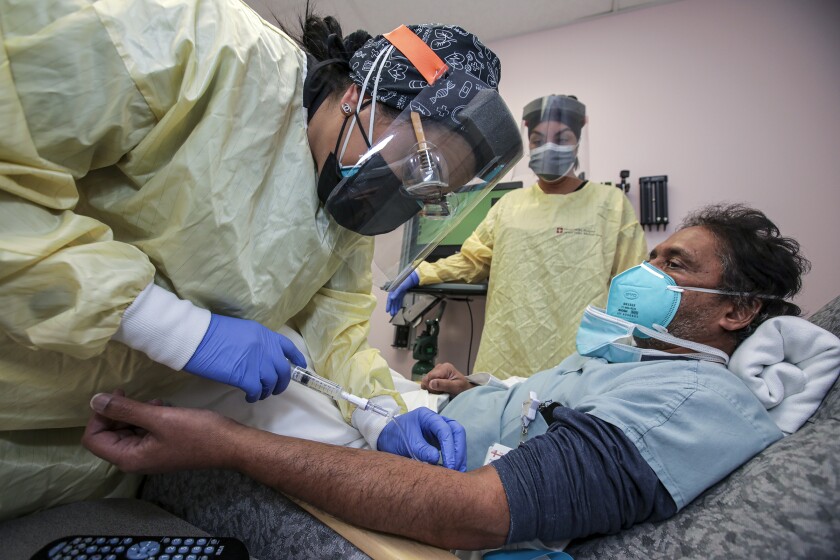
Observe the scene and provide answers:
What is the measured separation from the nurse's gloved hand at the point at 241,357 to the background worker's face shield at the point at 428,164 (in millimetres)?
299

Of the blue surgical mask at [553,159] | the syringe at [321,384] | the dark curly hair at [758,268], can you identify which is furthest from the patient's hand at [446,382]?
the blue surgical mask at [553,159]

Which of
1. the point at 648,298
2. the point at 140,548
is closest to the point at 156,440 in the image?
the point at 140,548

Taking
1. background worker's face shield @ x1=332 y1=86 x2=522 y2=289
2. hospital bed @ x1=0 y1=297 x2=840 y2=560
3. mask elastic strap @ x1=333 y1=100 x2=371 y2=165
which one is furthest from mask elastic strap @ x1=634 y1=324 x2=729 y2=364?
mask elastic strap @ x1=333 y1=100 x2=371 y2=165

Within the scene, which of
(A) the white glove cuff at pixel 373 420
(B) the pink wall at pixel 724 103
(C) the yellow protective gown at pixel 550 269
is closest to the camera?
(A) the white glove cuff at pixel 373 420

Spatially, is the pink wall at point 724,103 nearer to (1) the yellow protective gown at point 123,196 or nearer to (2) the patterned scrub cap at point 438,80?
(2) the patterned scrub cap at point 438,80

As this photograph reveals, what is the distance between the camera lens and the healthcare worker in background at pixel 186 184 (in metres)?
0.58

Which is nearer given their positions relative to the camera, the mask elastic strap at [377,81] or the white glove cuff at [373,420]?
the mask elastic strap at [377,81]

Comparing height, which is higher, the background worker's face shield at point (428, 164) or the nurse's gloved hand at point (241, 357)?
the background worker's face shield at point (428, 164)

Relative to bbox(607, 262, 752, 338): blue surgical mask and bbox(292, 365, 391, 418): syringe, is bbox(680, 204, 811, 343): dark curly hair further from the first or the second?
bbox(292, 365, 391, 418): syringe

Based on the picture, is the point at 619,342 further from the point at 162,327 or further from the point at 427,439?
the point at 162,327

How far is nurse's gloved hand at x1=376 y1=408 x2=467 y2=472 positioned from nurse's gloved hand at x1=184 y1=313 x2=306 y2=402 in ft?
0.87

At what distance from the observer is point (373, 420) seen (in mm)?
972

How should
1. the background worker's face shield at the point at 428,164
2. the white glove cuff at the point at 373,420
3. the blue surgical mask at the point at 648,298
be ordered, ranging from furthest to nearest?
the blue surgical mask at the point at 648,298 < the white glove cuff at the point at 373,420 < the background worker's face shield at the point at 428,164

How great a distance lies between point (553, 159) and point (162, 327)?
1843mm
